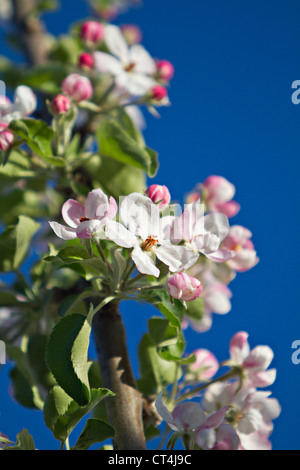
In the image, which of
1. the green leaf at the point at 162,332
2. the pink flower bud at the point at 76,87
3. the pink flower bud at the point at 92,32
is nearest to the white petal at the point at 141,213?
the green leaf at the point at 162,332

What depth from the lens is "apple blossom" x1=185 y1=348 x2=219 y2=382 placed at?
134 cm

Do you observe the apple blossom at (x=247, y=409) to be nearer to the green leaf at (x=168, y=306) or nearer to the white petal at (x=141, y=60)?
the green leaf at (x=168, y=306)

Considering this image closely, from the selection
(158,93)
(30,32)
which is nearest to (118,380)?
(158,93)

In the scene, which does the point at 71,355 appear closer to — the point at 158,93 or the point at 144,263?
the point at 144,263

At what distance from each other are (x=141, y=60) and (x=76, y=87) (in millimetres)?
315

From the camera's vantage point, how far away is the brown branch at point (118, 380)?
107cm

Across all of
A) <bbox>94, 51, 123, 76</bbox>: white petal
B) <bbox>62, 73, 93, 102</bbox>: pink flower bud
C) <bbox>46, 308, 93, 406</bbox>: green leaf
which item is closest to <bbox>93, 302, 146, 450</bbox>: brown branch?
<bbox>46, 308, 93, 406</bbox>: green leaf

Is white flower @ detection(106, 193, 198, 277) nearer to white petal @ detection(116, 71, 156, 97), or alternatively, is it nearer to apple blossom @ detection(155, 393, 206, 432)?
apple blossom @ detection(155, 393, 206, 432)

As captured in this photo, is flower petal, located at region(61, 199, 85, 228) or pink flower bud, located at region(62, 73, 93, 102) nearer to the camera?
flower petal, located at region(61, 199, 85, 228)

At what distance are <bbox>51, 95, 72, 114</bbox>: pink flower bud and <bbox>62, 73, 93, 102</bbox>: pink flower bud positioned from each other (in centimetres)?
9

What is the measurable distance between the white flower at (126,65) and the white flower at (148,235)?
1.92ft

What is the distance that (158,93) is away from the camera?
1482mm
